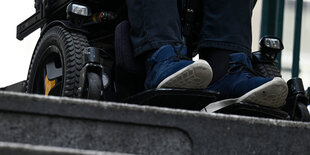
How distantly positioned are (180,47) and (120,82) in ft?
0.80

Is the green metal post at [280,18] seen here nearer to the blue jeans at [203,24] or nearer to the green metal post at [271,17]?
the green metal post at [271,17]

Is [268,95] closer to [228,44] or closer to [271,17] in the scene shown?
[228,44]

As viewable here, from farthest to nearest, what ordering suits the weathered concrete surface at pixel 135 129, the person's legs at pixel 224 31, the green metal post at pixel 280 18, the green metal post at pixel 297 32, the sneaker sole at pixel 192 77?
the green metal post at pixel 280 18 < the green metal post at pixel 297 32 < the person's legs at pixel 224 31 < the sneaker sole at pixel 192 77 < the weathered concrete surface at pixel 135 129

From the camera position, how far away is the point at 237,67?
5.06 ft

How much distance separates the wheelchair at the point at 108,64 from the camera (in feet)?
4.59

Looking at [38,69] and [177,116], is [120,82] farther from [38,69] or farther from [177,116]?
[177,116]

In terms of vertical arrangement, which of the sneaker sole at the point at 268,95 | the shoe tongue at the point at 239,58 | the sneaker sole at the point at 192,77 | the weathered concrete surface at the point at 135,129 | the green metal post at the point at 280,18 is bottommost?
the weathered concrete surface at the point at 135,129

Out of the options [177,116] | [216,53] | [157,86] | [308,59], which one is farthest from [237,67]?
[308,59]

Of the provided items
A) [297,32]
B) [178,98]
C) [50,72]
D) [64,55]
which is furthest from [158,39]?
[297,32]

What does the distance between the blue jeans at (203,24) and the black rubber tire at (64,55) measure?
A: 0.57 ft

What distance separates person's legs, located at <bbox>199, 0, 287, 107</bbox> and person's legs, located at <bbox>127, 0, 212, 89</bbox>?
0.51 ft

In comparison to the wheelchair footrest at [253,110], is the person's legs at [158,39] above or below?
above

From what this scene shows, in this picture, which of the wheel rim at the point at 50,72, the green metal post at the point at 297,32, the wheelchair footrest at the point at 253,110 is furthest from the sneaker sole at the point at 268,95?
the green metal post at the point at 297,32

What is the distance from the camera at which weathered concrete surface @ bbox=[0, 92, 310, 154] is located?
3.17ft
